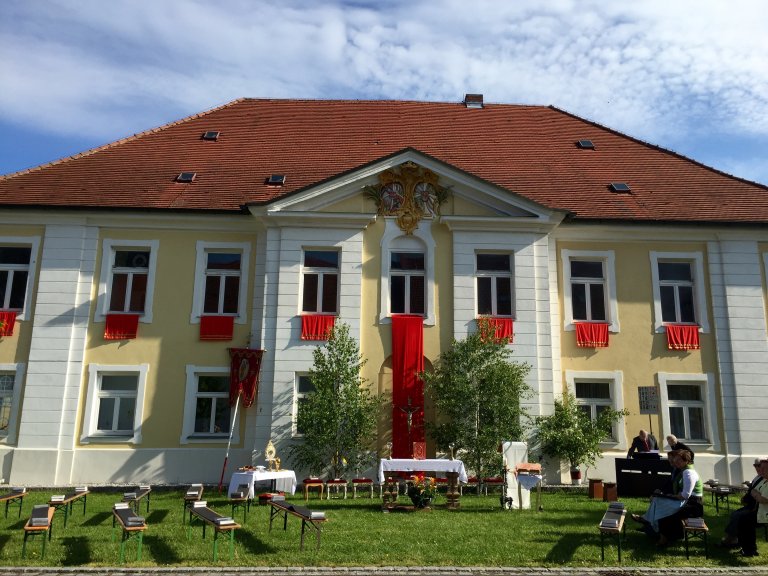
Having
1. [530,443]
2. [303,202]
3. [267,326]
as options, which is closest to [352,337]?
[267,326]

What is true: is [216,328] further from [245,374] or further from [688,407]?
[688,407]

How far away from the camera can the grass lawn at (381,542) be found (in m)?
8.36

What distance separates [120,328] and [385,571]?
36.9ft

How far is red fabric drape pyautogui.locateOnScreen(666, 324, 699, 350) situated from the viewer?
55.8 feet

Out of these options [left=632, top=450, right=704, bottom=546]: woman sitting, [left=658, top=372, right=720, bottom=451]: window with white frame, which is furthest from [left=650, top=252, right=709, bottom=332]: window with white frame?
[left=632, top=450, right=704, bottom=546]: woman sitting

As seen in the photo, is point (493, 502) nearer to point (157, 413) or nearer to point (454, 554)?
point (454, 554)

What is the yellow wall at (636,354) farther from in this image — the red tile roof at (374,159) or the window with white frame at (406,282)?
the window with white frame at (406,282)

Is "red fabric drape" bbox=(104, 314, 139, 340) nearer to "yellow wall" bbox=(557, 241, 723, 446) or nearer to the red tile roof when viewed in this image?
the red tile roof

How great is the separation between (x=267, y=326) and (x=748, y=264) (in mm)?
12968

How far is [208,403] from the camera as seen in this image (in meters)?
16.6

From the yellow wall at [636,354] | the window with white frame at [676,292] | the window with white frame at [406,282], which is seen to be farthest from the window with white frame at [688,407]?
the window with white frame at [406,282]

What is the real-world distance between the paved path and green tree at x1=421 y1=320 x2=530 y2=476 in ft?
21.0

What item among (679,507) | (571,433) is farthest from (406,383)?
(679,507)

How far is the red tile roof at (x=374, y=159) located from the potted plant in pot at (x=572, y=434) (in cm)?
521
